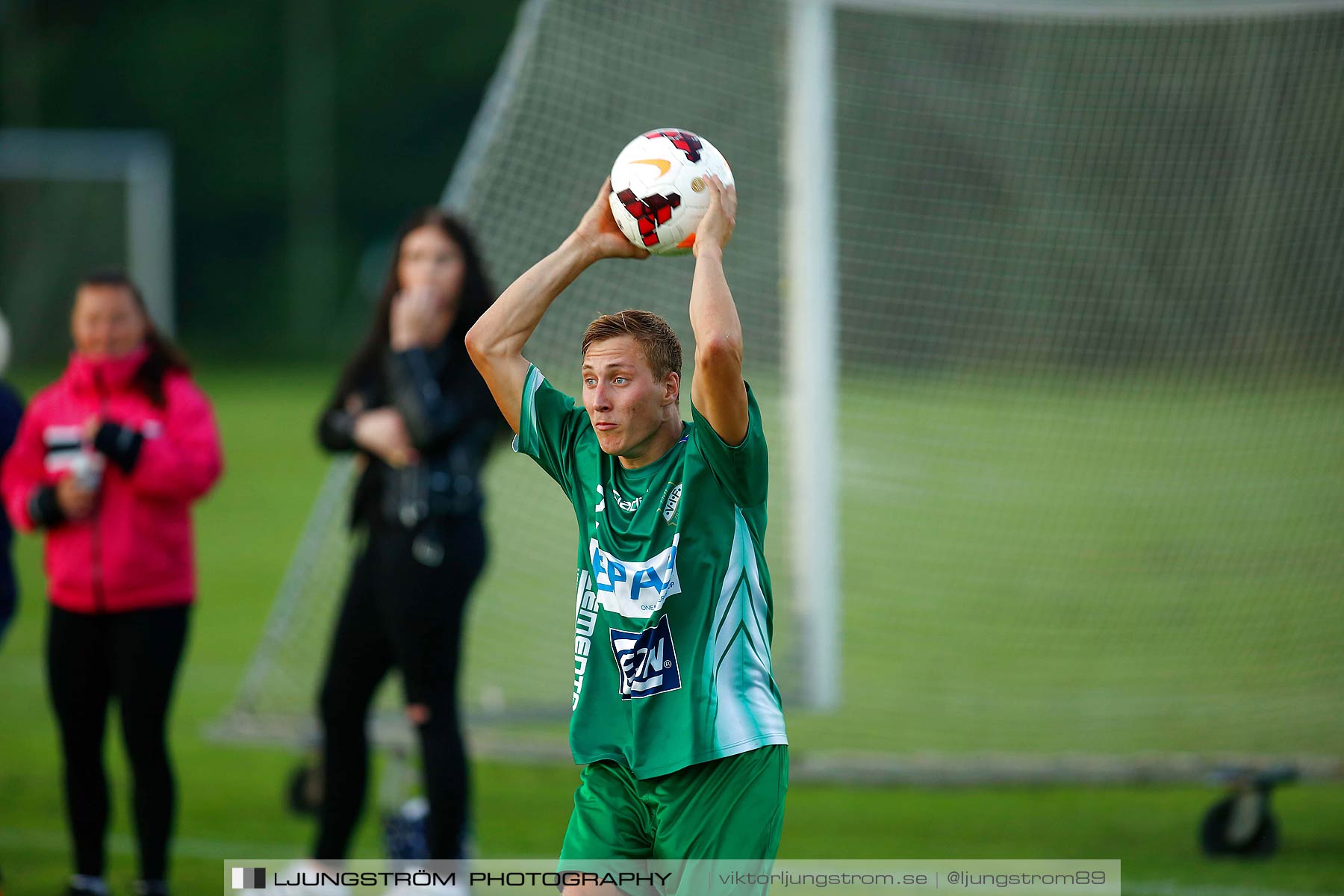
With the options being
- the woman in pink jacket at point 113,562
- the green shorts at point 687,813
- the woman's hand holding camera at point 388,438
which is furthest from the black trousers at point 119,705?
the green shorts at point 687,813

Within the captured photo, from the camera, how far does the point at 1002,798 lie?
21.0 feet

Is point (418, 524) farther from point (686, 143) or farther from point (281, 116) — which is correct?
point (281, 116)

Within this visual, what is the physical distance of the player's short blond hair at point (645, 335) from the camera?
318 centimetres

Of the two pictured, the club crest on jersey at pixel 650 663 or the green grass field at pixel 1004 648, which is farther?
the green grass field at pixel 1004 648

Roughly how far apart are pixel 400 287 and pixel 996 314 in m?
4.08

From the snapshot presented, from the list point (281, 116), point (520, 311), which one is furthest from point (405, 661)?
point (281, 116)

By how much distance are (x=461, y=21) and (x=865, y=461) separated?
30175 millimetres

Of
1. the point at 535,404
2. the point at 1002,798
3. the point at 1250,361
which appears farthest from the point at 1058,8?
the point at 535,404

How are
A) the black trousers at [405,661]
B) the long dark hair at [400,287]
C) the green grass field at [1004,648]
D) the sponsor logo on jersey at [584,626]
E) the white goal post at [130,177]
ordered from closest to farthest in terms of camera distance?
the sponsor logo on jersey at [584,626]
the black trousers at [405,661]
the long dark hair at [400,287]
the green grass field at [1004,648]
the white goal post at [130,177]

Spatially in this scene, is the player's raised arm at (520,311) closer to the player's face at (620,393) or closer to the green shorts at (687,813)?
the player's face at (620,393)

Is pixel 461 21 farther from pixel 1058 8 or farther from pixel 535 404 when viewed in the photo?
pixel 535 404

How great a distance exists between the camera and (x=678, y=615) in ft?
10.3

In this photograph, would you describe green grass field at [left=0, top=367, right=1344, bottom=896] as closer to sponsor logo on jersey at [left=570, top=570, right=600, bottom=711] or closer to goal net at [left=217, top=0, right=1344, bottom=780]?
goal net at [left=217, top=0, right=1344, bottom=780]

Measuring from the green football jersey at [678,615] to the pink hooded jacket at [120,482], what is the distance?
7.16 ft
